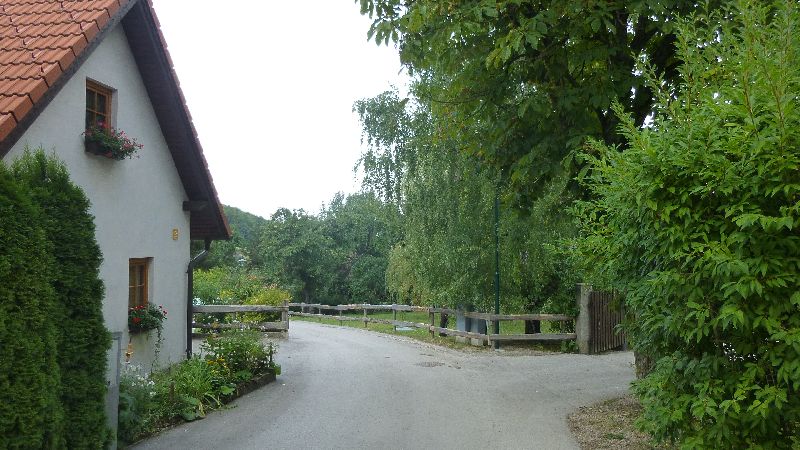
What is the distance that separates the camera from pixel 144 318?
10.6m

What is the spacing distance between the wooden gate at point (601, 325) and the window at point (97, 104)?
12.1 metres

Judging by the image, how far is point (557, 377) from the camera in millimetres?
13078

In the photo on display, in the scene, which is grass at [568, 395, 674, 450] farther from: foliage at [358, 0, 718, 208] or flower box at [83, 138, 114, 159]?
flower box at [83, 138, 114, 159]

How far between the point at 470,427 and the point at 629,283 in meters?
4.04

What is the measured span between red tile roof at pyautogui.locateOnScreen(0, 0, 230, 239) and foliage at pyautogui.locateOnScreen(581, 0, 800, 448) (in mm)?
6371

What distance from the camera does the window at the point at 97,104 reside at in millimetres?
9586

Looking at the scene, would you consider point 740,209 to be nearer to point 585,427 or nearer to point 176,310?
point 585,427

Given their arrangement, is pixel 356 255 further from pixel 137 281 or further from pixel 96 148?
pixel 96 148

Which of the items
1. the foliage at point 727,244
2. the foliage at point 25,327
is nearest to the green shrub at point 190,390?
the foliage at point 25,327

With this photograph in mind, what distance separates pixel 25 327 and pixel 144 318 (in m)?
5.78

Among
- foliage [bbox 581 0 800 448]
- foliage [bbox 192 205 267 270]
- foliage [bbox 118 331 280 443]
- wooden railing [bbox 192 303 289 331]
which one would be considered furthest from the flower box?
foliage [bbox 192 205 267 270]

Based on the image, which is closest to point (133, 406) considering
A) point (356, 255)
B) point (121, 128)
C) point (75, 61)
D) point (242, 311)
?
point (75, 61)

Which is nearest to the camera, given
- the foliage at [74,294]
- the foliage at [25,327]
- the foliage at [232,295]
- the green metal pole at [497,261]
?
the foliage at [25,327]

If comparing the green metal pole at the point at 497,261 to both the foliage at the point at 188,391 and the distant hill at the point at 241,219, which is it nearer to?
the foliage at the point at 188,391
